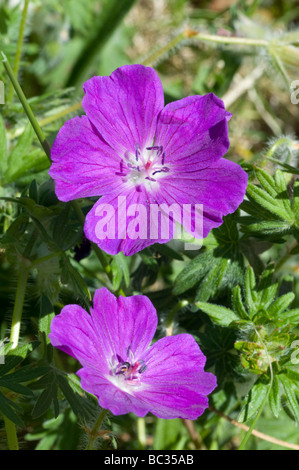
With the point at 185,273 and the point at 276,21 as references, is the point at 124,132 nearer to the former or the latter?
the point at 185,273

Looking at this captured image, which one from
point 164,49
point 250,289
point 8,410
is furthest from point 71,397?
point 164,49

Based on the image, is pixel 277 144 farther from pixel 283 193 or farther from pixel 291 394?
pixel 291 394

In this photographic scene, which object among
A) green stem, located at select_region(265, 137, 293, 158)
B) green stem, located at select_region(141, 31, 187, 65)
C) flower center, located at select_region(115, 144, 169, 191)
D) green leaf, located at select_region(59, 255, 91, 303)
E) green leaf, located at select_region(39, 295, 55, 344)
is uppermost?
green stem, located at select_region(141, 31, 187, 65)

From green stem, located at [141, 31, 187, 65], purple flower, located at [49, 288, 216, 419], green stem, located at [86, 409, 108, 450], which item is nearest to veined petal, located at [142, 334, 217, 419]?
purple flower, located at [49, 288, 216, 419]

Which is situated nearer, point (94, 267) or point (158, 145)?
point (158, 145)

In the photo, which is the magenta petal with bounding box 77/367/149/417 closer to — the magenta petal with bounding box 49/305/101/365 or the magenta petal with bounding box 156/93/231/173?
the magenta petal with bounding box 49/305/101/365

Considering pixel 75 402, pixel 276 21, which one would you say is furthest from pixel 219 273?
pixel 276 21
